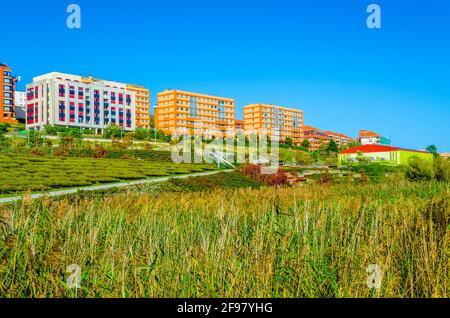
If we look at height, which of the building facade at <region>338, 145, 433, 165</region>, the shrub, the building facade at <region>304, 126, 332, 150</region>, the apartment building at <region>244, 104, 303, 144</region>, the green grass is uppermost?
the apartment building at <region>244, 104, 303, 144</region>

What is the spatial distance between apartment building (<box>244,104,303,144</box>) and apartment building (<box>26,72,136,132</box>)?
27879 mm

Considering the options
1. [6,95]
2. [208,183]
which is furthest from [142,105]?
[208,183]

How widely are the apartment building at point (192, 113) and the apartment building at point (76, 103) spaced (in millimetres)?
10628

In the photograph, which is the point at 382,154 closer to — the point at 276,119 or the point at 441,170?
the point at 441,170

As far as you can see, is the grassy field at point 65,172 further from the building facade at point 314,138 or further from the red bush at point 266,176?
the building facade at point 314,138

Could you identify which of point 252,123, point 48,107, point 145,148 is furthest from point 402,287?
point 252,123

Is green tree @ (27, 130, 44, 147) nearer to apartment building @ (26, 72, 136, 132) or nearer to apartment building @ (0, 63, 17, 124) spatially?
apartment building @ (26, 72, 136, 132)

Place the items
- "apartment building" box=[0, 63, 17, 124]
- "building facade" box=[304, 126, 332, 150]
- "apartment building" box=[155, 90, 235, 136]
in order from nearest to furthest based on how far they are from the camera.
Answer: "apartment building" box=[0, 63, 17, 124] < "apartment building" box=[155, 90, 235, 136] < "building facade" box=[304, 126, 332, 150]

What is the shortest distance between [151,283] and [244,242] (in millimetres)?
1067


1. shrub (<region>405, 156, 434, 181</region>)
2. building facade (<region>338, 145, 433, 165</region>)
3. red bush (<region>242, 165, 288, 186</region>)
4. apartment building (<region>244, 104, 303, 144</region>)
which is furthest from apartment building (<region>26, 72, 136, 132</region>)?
shrub (<region>405, 156, 434, 181</region>)

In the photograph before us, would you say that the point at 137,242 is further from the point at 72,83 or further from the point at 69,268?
the point at 72,83

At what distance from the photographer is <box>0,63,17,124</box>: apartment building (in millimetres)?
58278
